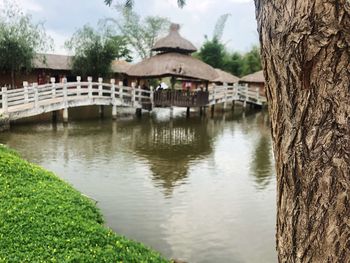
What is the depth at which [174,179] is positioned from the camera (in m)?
8.54

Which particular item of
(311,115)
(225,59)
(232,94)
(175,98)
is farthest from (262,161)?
(225,59)

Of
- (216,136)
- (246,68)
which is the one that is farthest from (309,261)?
(246,68)

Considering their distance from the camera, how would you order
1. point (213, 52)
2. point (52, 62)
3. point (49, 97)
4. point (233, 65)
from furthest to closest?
point (233, 65)
point (213, 52)
point (52, 62)
point (49, 97)

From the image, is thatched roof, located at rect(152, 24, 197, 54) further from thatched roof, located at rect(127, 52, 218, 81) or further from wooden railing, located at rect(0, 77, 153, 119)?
wooden railing, located at rect(0, 77, 153, 119)

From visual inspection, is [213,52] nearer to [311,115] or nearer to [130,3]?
[130,3]

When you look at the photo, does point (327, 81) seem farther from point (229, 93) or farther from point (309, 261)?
point (229, 93)

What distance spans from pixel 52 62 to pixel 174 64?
35.1ft

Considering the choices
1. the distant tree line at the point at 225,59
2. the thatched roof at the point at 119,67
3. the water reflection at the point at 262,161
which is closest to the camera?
the water reflection at the point at 262,161

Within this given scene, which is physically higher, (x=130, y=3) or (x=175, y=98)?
(x=130, y=3)

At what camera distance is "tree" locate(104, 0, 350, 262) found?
1635mm

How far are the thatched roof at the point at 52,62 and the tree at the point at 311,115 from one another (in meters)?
22.9

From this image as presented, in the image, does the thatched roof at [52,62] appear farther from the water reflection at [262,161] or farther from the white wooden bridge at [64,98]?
the water reflection at [262,161]

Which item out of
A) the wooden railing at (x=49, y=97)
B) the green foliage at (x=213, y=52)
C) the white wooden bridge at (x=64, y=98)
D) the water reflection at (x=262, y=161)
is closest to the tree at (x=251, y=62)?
the green foliage at (x=213, y=52)

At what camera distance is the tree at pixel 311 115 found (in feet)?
5.36
